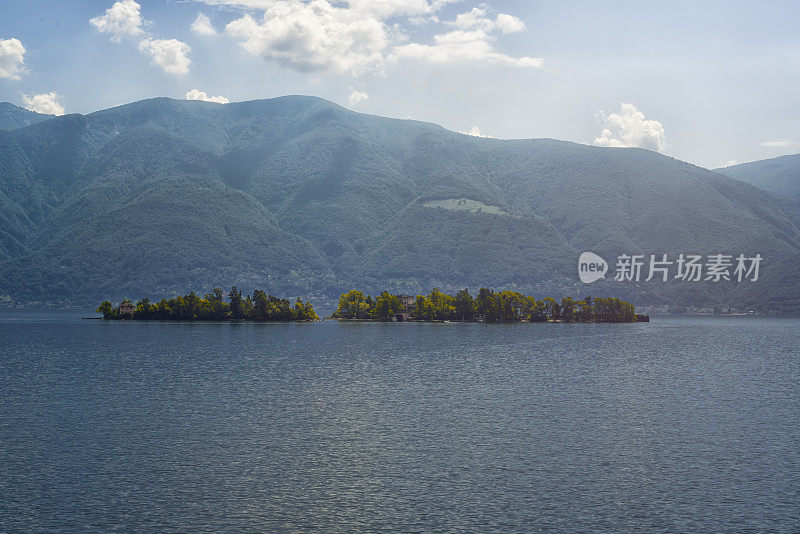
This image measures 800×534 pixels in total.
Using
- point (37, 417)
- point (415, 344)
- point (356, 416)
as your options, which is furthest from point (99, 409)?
point (415, 344)

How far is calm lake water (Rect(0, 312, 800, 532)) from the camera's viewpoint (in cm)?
3766

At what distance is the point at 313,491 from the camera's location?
41.7 metres

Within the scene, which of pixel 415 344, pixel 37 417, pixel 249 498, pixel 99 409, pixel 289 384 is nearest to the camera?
pixel 249 498

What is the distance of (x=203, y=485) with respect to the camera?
4281 cm

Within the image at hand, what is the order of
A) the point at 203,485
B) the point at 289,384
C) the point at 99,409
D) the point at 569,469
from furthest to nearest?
1. the point at 289,384
2. the point at 99,409
3. the point at 569,469
4. the point at 203,485

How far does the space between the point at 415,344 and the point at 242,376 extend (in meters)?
75.7

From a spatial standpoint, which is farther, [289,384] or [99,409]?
[289,384]

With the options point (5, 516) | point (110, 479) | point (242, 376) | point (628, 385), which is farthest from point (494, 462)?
point (242, 376)

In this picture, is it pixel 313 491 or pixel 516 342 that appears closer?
pixel 313 491

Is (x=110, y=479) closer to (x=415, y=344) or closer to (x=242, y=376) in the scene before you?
(x=242, y=376)

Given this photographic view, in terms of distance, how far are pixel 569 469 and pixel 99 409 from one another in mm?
48574

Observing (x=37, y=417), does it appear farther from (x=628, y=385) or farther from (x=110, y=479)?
(x=628, y=385)

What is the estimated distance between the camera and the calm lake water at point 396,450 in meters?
37.7

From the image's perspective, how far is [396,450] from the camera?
172 ft
